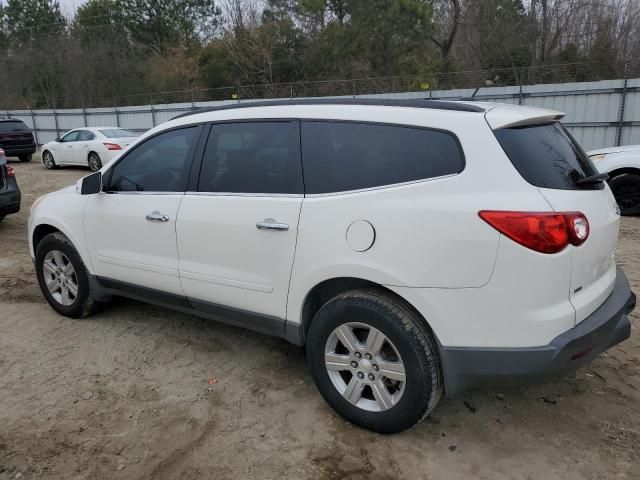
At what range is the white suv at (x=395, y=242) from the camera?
241cm

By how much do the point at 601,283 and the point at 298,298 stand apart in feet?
5.34

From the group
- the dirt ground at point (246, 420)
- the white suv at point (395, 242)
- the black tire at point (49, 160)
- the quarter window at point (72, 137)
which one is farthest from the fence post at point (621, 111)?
the black tire at point (49, 160)

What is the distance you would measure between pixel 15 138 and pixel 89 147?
4.66 metres

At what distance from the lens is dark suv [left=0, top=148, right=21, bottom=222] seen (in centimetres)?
746

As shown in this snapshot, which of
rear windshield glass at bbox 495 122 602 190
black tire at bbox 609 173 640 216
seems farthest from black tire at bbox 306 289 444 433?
black tire at bbox 609 173 640 216

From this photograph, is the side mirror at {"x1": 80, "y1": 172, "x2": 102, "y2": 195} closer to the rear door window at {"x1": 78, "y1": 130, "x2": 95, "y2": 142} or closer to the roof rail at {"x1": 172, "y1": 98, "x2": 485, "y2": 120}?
the roof rail at {"x1": 172, "y1": 98, "x2": 485, "y2": 120}

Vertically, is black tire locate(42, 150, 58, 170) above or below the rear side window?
below

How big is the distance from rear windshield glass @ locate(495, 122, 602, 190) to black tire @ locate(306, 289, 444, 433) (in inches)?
35.2

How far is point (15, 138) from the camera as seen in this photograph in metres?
18.2

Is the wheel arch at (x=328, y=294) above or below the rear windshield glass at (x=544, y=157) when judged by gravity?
below

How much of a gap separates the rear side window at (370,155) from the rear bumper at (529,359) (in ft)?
2.94

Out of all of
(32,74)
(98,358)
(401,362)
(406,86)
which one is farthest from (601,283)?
(32,74)

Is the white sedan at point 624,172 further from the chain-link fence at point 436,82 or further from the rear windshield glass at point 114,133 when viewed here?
the rear windshield glass at point 114,133

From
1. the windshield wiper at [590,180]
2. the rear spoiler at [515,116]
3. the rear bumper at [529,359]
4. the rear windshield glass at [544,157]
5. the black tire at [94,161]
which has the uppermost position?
the rear spoiler at [515,116]
